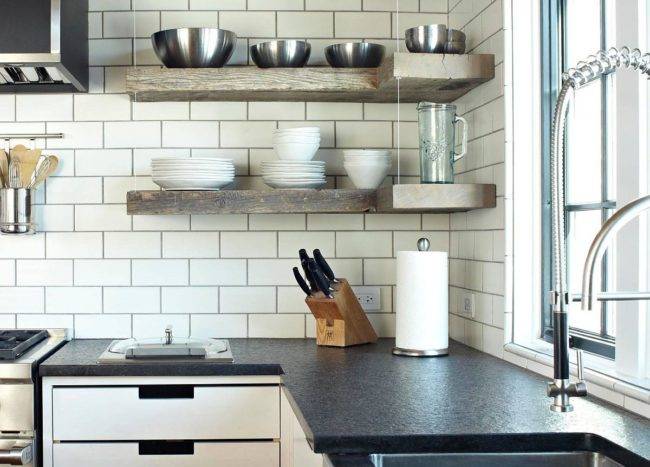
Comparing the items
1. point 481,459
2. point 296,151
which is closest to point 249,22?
point 296,151

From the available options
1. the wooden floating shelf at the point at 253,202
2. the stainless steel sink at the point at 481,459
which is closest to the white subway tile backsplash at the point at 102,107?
the wooden floating shelf at the point at 253,202

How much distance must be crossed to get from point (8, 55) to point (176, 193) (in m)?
0.74

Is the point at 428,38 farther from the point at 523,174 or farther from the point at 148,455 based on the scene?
the point at 148,455

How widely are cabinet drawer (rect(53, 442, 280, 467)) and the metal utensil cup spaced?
0.91m

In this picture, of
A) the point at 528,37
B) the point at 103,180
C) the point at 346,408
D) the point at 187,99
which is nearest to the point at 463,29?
the point at 528,37

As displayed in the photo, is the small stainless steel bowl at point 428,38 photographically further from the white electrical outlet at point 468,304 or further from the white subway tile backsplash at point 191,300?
the white subway tile backsplash at point 191,300

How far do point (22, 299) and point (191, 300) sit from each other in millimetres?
655

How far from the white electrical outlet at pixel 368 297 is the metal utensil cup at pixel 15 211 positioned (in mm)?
1290

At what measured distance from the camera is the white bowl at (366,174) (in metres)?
3.30

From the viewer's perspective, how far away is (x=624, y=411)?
81.3 inches

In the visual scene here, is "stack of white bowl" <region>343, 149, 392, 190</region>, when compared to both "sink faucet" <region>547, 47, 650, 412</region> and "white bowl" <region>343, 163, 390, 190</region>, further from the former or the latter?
"sink faucet" <region>547, 47, 650, 412</region>

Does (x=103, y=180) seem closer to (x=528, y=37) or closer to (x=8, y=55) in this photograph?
(x=8, y=55)

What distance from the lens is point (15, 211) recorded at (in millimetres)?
3359

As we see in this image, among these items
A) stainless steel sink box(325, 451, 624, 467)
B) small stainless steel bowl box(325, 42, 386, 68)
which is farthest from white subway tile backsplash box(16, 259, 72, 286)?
stainless steel sink box(325, 451, 624, 467)
